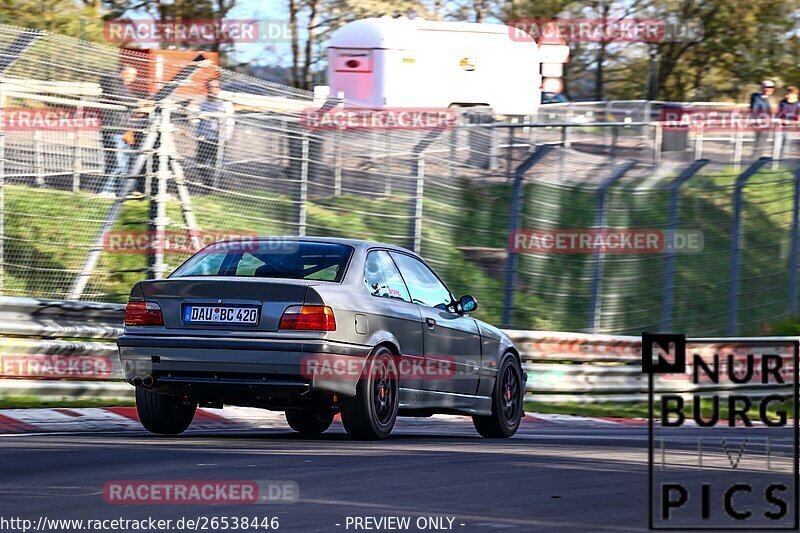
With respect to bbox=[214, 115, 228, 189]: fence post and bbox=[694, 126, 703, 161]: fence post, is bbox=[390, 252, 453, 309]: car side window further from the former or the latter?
bbox=[694, 126, 703, 161]: fence post

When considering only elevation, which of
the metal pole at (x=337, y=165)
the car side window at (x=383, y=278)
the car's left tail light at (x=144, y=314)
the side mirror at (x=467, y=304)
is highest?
the metal pole at (x=337, y=165)

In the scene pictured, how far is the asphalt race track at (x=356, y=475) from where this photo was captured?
5.97 metres

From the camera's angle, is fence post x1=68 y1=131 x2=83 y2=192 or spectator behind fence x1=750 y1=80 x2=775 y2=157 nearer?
fence post x1=68 y1=131 x2=83 y2=192

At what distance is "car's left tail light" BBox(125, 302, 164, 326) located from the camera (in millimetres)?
8969

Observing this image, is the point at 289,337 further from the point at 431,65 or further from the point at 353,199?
the point at 431,65

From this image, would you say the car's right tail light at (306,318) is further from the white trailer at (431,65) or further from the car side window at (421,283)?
the white trailer at (431,65)

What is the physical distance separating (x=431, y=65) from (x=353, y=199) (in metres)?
12.1

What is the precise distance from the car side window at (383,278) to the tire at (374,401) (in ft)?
1.53

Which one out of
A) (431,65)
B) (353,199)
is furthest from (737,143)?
(353,199)

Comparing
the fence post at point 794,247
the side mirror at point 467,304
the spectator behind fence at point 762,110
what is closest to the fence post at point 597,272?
the fence post at point 794,247

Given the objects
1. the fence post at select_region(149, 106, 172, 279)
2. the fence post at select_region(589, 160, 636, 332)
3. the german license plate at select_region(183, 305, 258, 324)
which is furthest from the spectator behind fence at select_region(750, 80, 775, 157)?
the german license plate at select_region(183, 305, 258, 324)

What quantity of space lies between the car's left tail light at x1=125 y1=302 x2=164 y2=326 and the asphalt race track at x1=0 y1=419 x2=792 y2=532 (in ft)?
2.50

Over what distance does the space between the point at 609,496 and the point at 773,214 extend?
12.8 m

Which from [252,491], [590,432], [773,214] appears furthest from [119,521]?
A: [773,214]
